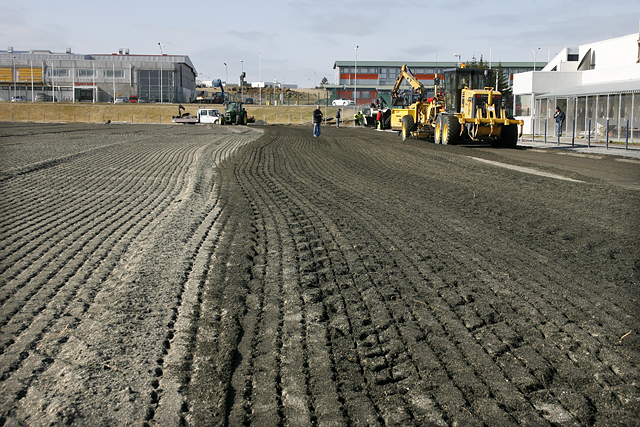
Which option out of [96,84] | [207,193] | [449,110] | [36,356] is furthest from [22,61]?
[36,356]

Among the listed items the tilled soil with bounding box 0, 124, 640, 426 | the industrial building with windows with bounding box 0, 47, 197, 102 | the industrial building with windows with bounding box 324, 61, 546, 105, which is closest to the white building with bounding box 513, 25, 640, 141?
the tilled soil with bounding box 0, 124, 640, 426

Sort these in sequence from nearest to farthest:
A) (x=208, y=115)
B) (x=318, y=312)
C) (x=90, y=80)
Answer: (x=318, y=312)
(x=208, y=115)
(x=90, y=80)

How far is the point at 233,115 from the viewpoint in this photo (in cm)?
4925

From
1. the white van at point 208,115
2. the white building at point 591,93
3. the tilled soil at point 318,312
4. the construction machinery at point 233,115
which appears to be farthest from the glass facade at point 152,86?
the tilled soil at point 318,312

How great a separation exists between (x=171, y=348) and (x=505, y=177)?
1022 centimetres

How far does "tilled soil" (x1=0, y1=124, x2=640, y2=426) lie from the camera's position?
2.97 metres

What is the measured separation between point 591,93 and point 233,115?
1183 inches

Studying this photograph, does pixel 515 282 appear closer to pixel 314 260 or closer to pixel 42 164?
pixel 314 260

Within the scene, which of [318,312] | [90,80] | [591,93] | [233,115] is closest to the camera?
[318,312]

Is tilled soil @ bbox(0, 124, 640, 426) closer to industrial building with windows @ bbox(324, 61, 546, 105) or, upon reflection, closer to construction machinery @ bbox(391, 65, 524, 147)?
construction machinery @ bbox(391, 65, 524, 147)

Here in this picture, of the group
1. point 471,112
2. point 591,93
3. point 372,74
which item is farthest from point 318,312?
point 372,74

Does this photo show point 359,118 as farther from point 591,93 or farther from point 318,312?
point 318,312

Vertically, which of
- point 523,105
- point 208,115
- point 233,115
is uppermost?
point 208,115

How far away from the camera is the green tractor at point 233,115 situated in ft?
161
